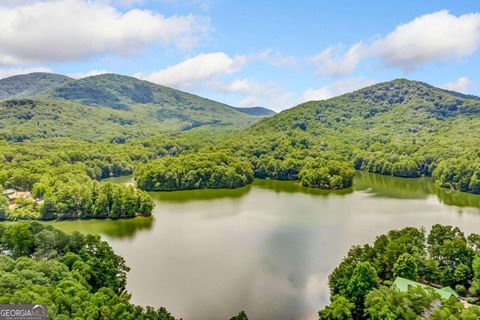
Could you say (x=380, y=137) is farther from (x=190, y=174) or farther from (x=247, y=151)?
(x=190, y=174)

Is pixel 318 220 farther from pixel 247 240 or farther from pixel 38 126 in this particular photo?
pixel 38 126

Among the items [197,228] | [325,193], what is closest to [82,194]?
[197,228]

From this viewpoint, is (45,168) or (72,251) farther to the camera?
(45,168)

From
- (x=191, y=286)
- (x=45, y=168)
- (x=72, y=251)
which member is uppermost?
(x=45, y=168)

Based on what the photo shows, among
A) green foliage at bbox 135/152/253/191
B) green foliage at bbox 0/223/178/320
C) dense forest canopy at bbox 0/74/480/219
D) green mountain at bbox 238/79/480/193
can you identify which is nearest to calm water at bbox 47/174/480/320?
green foliage at bbox 135/152/253/191

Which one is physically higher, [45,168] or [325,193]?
[45,168]

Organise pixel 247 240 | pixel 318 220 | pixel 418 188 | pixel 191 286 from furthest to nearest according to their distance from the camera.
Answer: pixel 418 188
pixel 318 220
pixel 247 240
pixel 191 286

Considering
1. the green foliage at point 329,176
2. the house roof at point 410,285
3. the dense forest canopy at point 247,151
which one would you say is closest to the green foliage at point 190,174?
the dense forest canopy at point 247,151
